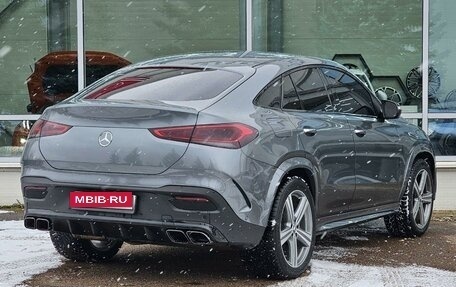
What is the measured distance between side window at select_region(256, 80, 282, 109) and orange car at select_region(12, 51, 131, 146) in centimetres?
565

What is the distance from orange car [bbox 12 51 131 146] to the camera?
443 inches

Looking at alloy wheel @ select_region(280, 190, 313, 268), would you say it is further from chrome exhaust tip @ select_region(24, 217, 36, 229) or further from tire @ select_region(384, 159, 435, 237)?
tire @ select_region(384, 159, 435, 237)

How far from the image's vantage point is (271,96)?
5965mm

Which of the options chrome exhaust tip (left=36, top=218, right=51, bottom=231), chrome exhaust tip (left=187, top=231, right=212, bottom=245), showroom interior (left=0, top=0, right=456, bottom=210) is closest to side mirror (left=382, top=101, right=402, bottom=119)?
chrome exhaust tip (left=187, top=231, right=212, bottom=245)

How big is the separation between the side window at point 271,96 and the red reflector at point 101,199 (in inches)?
42.6

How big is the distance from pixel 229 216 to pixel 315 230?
1042mm

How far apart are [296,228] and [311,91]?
1143 millimetres

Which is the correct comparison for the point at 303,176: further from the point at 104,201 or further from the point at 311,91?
the point at 104,201

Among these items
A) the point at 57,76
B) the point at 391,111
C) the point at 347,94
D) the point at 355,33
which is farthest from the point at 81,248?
the point at 355,33

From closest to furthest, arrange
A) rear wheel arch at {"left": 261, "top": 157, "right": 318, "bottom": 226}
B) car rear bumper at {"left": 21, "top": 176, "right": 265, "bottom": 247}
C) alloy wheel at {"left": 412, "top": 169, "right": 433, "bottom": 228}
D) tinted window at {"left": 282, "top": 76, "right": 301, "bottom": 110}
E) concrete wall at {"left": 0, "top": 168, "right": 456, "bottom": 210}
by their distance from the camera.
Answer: car rear bumper at {"left": 21, "top": 176, "right": 265, "bottom": 247} < rear wheel arch at {"left": 261, "top": 157, "right": 318, "bottom": 226} < tinted window at {"left": 282, "top": 76, "right": 301, "bottom": 110} < alloy wheel at {"left": 412, "top": 169, "right": 433, "bottom": 228} < concrete wall at {"left": 0, "top": 168, "right": 456, "bottom": 210}

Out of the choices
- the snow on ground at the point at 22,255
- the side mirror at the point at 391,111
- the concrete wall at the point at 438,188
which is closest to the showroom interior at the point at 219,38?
the concrete wall at the point at 438,188

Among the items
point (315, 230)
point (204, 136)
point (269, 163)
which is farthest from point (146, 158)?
point (315, 230)

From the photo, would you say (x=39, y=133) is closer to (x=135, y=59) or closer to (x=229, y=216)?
(x=229, y=216)

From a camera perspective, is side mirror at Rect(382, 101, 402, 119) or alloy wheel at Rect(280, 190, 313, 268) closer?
alloy wheel at Rect(280, 190, 313, 268)
